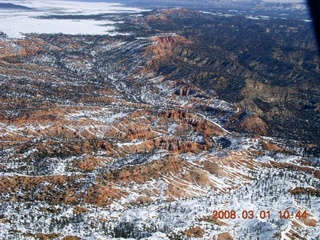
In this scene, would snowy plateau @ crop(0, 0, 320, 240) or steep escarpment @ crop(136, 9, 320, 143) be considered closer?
snowy plateau @ crop(0, 0, 320, 240)

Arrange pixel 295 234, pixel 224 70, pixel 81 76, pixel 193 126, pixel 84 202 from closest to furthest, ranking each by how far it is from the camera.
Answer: pixel 295 234
pixel 84 202
pixel 193 126
pixel 81 76
pixel 224 70

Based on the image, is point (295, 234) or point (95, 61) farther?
point (95, 61)

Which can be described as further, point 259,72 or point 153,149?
point 259,72

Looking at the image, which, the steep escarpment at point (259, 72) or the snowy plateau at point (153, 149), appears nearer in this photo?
the snowy plateau at point (153, 149)

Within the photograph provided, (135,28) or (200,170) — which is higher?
(135,28)

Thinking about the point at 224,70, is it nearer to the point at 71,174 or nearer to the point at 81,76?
the point at 81,76

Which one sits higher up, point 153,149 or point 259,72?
point 259,72

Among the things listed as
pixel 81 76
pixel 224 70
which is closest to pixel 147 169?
pixel 81 76

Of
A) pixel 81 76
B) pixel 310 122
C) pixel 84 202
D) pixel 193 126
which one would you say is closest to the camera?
pixel 84 202
